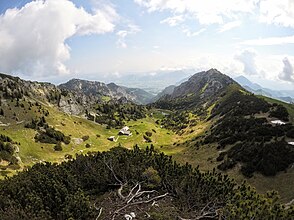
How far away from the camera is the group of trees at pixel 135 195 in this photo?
20.8 m

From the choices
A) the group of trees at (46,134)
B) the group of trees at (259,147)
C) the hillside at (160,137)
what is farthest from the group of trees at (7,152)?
the group of trees at (259,147)

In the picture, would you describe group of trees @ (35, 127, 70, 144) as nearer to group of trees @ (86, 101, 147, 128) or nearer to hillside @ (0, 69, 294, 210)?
hillside @ (0, 69, 294, 210)

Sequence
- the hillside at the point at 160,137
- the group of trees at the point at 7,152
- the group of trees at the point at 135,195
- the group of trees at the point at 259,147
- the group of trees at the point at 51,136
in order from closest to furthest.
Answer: the group of trees at the point at 135,195
the group of trees at the point at 259,147
the hillside at the point at 160,137
the group of trees at the point at 7,152
the group of trees at the point at 51,136

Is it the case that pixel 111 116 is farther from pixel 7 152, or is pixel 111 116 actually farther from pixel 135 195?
pixel 135 195

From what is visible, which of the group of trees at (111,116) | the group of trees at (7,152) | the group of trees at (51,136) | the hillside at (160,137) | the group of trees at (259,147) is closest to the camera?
the group of trees at (259,147)

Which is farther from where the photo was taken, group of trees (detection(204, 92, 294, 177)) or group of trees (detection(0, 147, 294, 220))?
group of trees (detection(204, 92, 294, 177))

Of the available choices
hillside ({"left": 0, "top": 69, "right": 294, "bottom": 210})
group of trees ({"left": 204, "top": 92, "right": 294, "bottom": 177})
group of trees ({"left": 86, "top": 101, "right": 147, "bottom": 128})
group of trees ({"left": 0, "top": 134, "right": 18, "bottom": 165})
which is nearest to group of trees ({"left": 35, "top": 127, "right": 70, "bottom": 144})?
hillside ({"left": 0, "top": 69, "right": 294, "bottom": 210})

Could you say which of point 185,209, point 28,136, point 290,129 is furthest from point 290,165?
point 28,136

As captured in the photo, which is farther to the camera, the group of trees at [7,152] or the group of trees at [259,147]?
the group of trees at [7,152]

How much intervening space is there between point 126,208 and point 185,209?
5618 millimetres

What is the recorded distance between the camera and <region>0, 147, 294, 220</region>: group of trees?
20797 mm

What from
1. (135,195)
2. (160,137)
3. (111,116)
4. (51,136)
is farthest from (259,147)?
(111,116)

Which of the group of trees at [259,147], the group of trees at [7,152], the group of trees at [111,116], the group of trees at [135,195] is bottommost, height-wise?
the group of trees at [111,116]

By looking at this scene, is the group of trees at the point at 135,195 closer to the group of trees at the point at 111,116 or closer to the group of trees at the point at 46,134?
the group of trees at the point at 46,134
